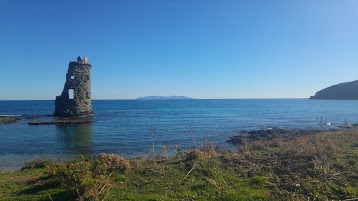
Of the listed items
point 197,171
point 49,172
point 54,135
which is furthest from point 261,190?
point 54,135

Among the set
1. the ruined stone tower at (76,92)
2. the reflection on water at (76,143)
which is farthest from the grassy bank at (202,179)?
the ruined stone tower at (76,92)

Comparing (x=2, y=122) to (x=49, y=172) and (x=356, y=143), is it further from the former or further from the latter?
(x=356, y=143)

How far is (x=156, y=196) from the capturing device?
952 centimetres

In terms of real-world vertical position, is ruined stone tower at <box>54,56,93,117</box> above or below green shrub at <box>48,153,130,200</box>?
above

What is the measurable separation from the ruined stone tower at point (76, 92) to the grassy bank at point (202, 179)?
134ft

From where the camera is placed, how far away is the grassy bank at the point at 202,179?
962cm

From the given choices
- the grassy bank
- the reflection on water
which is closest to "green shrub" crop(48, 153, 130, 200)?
the grassy bank

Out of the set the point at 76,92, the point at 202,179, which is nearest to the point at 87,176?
the point at 202,179

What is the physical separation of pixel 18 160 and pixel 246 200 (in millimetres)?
16643

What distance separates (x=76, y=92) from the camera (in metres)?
54.0

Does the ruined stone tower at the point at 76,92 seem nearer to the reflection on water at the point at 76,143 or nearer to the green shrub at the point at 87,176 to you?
the reflection on water at the point at 76,143

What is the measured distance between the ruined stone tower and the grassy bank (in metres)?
40.8

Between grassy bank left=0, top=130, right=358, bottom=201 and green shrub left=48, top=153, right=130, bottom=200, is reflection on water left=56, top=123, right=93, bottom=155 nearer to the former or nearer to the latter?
grassy bank left=0, top=130, right=358, bottom=201

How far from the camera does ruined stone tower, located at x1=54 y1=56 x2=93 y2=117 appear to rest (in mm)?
53031
